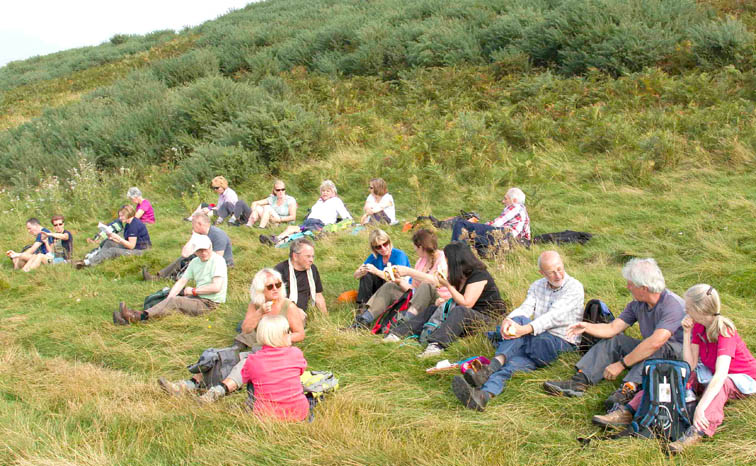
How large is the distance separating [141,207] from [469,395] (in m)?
8.14

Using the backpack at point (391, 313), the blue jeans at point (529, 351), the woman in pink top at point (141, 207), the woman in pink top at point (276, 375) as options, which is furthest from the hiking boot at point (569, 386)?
the woman in pink top at point (141, 207)

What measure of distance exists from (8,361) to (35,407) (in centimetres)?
125

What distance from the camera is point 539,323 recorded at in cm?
480

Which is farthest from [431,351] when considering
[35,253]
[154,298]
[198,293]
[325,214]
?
[35,253]

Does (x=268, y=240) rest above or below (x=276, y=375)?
below

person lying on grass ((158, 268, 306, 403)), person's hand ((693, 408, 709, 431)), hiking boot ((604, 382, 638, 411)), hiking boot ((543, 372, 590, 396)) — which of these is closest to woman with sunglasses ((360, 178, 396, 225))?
person lying on grass ((158, 268, 306, 403))

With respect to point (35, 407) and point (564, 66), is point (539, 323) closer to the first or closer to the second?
point (35, 407)

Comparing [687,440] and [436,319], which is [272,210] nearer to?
[436,319]

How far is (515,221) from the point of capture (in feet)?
25.7

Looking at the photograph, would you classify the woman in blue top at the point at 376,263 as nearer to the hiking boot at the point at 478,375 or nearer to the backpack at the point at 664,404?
the hiking boot at the point at 478,375

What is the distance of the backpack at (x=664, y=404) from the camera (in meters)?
3.68

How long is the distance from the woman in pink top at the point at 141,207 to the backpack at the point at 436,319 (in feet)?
21.8

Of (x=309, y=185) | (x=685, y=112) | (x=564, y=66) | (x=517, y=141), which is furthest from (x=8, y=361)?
(x=564, y=66)

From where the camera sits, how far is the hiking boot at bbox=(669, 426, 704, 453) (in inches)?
138
